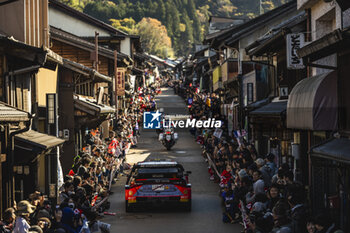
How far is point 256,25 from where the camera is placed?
3428cm

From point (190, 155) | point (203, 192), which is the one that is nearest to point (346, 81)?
point (203, 192)

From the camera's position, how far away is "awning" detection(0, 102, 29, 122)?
12.7 metres

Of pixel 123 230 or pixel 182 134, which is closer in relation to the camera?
pixel 123 230

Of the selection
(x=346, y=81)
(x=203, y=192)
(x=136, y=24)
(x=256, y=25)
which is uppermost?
(x=136, y=24)

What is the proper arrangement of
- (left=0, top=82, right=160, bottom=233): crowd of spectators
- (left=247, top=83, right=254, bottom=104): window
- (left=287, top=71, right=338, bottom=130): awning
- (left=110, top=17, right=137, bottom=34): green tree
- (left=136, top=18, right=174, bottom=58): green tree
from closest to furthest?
(left=0, top=82, right=160, bottom=233): crowd of spectators, (left=287, top=71, right=338, bottom=130): awning, (left=247, top=83, right=254, bottom=104): window, (left=110, top=17, right=137, bottom=34): green tree, (left=136, top=18, right=174, bottom=58): green tree

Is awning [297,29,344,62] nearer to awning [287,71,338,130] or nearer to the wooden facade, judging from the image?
awning [287,71,338,130]

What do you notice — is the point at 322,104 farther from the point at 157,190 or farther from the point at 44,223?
the point at 157,190

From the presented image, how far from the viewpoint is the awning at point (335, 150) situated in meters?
10.2

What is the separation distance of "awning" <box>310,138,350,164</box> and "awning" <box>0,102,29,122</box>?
690 centimetres

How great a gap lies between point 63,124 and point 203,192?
22.8 ft

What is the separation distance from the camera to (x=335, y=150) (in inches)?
429

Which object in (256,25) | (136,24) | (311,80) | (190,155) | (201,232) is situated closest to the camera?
(311,80)

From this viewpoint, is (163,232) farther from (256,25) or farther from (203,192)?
(256,25)

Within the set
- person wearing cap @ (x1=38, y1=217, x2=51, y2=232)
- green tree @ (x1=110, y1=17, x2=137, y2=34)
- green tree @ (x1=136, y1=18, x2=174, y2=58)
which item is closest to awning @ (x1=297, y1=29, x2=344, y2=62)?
person wearing cap @ (x1=38, y1=217, x2=51, y2=232)
